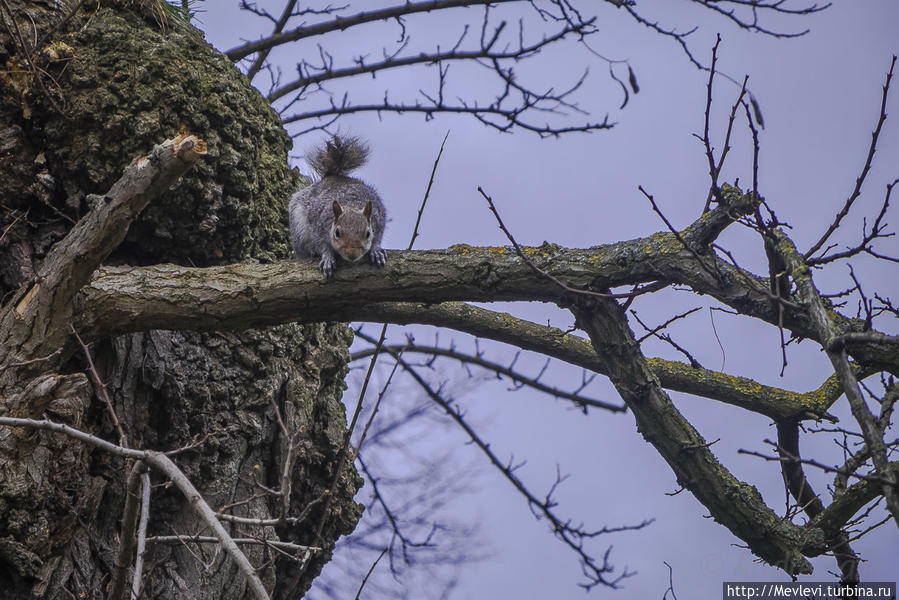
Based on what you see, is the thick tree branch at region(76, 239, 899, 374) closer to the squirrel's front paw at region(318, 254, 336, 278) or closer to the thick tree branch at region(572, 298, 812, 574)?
the squirrel's front paw at region(318, 254, 336, 278)

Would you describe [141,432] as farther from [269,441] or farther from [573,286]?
[573,286]

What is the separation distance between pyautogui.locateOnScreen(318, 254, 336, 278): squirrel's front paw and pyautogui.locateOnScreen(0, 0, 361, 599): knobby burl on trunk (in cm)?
53

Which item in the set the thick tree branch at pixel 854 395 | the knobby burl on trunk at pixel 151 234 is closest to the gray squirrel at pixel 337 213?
the knobby burl on trunk at pixel 151 234

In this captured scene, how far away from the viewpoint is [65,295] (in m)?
2.11

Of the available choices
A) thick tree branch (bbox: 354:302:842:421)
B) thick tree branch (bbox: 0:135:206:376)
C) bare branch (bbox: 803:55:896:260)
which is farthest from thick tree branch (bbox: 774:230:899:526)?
thick tree branch (bbox: 0:135:206:376)

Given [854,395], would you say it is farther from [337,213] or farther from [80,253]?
[337,213]

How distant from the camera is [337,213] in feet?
9.19

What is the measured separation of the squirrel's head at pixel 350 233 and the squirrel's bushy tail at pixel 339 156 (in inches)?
23.0

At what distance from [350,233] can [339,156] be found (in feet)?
2.83

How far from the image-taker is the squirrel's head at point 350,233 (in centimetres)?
252

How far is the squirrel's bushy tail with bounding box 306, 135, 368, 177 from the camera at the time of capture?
337cm

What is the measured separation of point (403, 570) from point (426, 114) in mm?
2269

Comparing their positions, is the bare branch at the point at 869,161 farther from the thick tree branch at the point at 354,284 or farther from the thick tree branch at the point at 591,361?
the thick tree branch at the point at 591,361

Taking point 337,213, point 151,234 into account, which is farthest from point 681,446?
point 151,234
